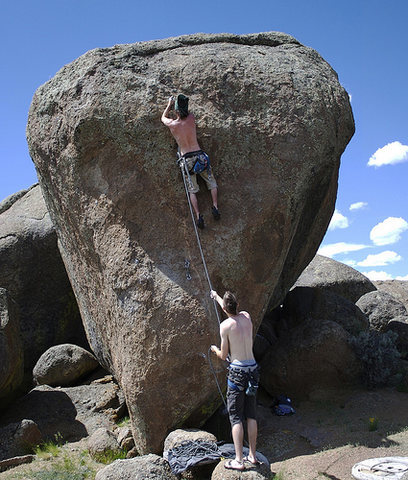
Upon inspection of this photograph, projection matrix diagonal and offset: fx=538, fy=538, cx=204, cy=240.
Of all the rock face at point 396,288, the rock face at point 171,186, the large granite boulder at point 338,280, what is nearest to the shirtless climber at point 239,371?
the rock face at point 171,186

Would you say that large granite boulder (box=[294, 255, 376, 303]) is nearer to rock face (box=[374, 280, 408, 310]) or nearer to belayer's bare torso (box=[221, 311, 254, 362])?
rock face (box=[374, 280, 408, 310])

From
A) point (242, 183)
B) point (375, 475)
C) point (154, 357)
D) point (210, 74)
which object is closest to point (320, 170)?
point (242, 183)

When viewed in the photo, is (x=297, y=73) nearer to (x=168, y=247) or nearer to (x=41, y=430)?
(x=168, y=247)

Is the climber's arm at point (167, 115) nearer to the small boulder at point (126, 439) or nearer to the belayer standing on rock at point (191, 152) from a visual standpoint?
the belayer standing on rock at point (191, 152)

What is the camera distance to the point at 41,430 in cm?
896

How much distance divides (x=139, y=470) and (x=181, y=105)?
474 centimetres

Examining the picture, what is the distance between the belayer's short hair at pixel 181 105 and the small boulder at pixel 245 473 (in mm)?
4630

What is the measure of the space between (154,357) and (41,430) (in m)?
3.12

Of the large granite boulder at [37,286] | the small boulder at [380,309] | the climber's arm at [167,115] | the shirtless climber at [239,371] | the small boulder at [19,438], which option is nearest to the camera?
the shirtless climber at [239,371]

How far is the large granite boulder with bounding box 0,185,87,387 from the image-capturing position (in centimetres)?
1198

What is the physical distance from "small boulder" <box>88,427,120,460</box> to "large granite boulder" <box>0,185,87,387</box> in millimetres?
4545

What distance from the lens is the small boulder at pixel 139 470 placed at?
5863 millimetres

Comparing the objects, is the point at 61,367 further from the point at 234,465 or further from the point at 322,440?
the point at 234,465

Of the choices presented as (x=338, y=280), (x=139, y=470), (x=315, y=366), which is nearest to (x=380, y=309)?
(x=338, y=280)
